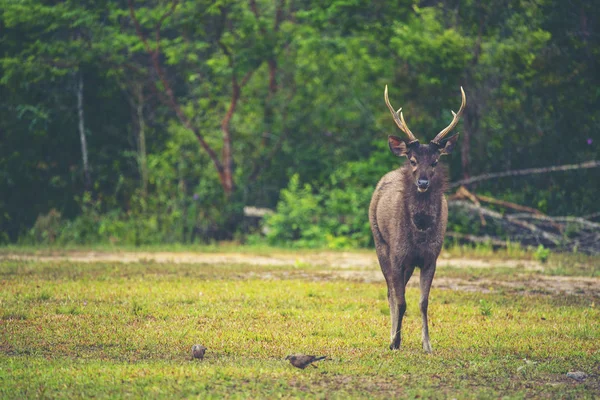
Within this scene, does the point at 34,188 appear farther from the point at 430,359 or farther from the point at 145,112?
the point at 430,359

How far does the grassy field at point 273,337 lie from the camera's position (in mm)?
7145

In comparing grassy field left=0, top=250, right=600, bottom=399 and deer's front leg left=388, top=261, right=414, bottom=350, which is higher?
deer's front leg left=388, top=261, right=414, bottom=350

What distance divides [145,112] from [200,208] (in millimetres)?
4046

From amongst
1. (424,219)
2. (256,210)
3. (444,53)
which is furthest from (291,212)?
(424,219)

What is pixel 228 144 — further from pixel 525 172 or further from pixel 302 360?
pixel 302 360

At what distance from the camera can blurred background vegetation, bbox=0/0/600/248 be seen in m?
19.5

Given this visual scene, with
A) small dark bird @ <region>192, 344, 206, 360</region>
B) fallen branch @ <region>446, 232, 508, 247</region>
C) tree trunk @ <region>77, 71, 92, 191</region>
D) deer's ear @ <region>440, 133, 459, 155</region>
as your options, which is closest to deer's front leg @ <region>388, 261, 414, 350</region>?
deer's ear @ <region>440, 133, 459, 155</region>

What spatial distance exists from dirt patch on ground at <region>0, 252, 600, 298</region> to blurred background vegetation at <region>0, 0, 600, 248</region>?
6.99 ft

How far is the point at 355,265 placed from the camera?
54.6ft

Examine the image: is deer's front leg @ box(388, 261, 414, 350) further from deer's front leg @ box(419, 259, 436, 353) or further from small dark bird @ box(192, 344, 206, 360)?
small dark bird @ box(192, 344, 206, 360)

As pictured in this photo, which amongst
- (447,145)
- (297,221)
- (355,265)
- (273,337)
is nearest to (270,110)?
(297,221)

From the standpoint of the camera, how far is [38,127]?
22109mm

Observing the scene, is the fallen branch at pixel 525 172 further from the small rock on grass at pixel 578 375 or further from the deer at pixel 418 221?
the small rock on grass at pixel 578 375

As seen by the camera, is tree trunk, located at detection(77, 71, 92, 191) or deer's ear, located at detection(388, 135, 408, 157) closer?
deer's ear, located at detection(388, 135, 408, 157)
